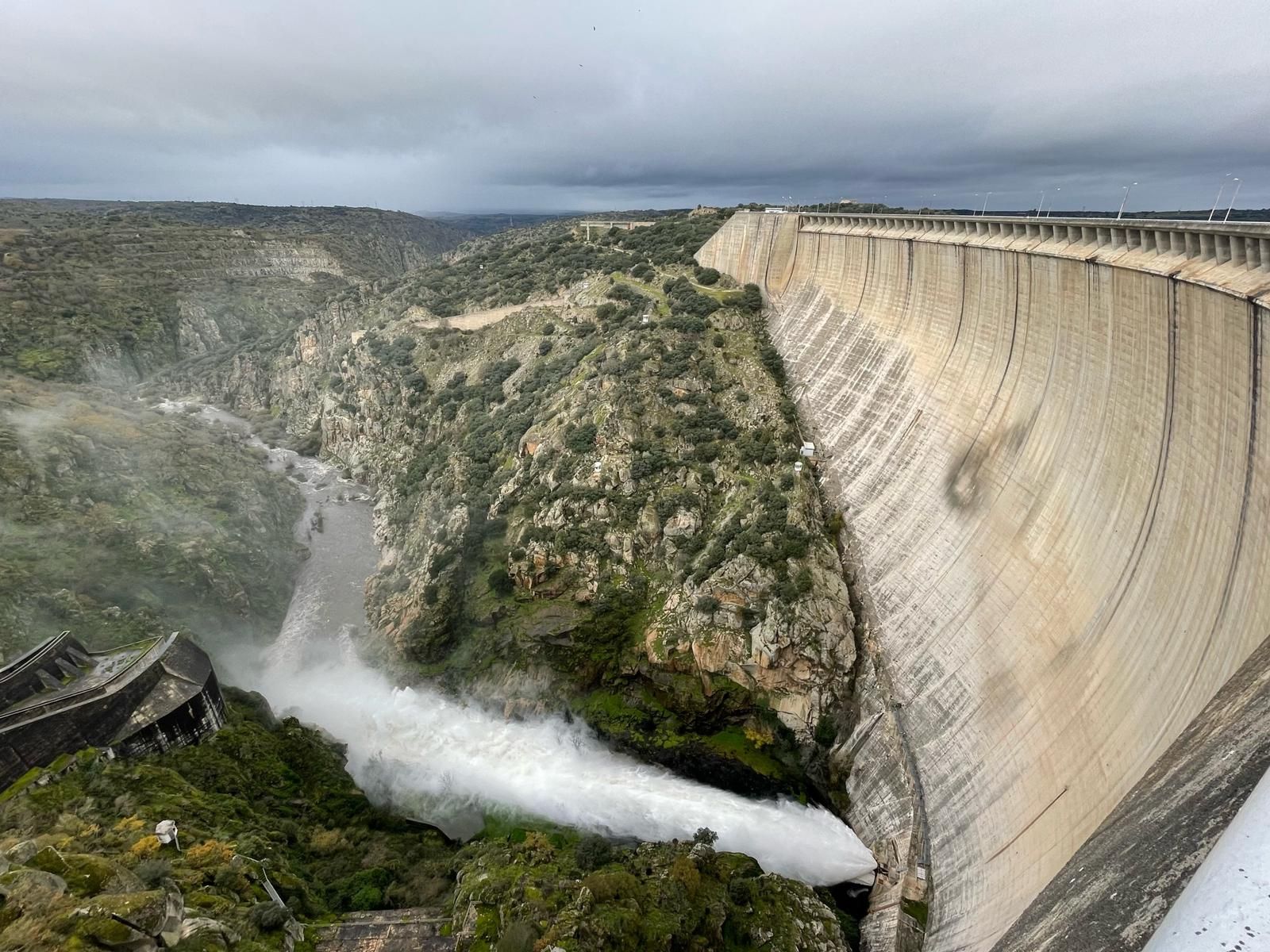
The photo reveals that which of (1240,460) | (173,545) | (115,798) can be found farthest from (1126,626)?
(173,545)

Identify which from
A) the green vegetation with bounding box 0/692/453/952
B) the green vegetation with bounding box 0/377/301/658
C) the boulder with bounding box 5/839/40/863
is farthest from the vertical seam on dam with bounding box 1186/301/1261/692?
the green vegetation with bounding box 0/377/301/658

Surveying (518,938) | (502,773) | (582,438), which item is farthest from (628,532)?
(518,938)

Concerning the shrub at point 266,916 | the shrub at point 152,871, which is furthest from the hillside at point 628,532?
the shrub at point 152,871

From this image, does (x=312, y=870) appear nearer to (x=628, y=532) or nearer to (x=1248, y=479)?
(x=628, y=532)

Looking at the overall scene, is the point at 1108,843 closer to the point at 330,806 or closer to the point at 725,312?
the point at 330,806

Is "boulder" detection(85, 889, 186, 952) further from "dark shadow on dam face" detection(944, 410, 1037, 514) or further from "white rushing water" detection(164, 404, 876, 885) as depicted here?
"dark shadow on dam face" detection(944, 410, 1037, 514)

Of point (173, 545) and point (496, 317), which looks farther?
point (496, 317)

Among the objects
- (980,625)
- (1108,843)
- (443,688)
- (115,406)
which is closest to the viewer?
(1108,843)
